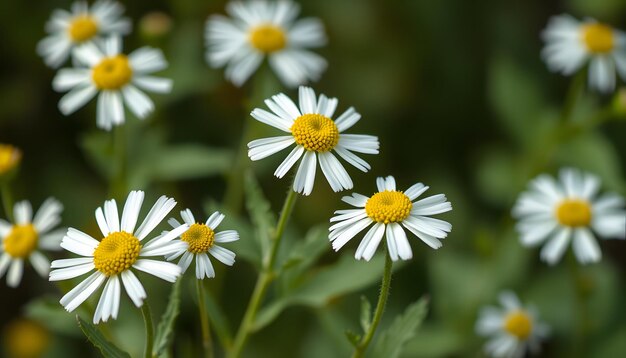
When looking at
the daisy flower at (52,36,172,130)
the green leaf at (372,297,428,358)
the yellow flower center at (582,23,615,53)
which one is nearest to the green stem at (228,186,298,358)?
the green leaf at (372,297,428,358)

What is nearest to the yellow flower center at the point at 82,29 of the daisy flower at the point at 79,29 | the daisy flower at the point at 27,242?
the daisy flower at the point at 79,29

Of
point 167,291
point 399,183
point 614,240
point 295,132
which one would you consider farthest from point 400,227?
point 614,240

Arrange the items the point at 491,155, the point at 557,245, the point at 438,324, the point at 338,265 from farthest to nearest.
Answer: the point at 491,155 → the point at 438,324 → the point at 557,245 → the point at 338,265

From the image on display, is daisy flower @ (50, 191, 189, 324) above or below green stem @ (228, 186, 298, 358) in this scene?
below

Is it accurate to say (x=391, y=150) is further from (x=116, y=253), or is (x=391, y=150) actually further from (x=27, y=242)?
(x=116, y=253)

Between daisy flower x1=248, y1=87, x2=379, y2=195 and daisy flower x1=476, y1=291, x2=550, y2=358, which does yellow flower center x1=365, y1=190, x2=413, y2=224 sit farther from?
daisy flower x1=476, y1=291, x2=550, y2=358

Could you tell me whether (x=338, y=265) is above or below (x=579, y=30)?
below

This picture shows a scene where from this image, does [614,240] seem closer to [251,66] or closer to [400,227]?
[251,66]
